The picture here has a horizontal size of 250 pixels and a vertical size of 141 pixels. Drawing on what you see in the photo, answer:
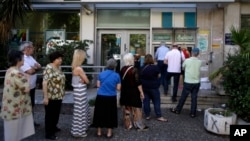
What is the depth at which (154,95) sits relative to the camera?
810cm

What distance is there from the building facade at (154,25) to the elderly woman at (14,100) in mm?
7459

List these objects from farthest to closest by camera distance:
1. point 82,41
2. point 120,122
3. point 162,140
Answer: point 82,41 < point 120,122 < point 162,140

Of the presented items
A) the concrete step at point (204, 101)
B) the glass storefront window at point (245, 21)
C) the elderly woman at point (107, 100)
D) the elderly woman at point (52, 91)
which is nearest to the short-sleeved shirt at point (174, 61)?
the concrete step at point (204, 101)

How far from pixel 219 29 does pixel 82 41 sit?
519cm

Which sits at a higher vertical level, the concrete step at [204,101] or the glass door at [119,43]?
the glass door at [119,43]

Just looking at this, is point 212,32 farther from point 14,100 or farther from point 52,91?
point 14,100

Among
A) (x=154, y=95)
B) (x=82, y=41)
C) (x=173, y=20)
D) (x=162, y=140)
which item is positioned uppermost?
(x=173, y=20)

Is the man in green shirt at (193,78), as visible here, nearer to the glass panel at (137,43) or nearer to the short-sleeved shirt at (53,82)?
the short-sleeved shirt at (53,82)

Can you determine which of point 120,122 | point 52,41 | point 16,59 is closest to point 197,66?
point 120,122

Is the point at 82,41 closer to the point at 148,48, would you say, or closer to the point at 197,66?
the point at 148,48

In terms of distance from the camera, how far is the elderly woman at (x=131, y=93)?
734 cm

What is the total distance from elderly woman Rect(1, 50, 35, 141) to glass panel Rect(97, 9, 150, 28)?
8.44 m

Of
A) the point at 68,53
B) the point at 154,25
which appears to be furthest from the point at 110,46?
the point at 68,53

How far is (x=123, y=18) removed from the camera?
1382 centimetres
